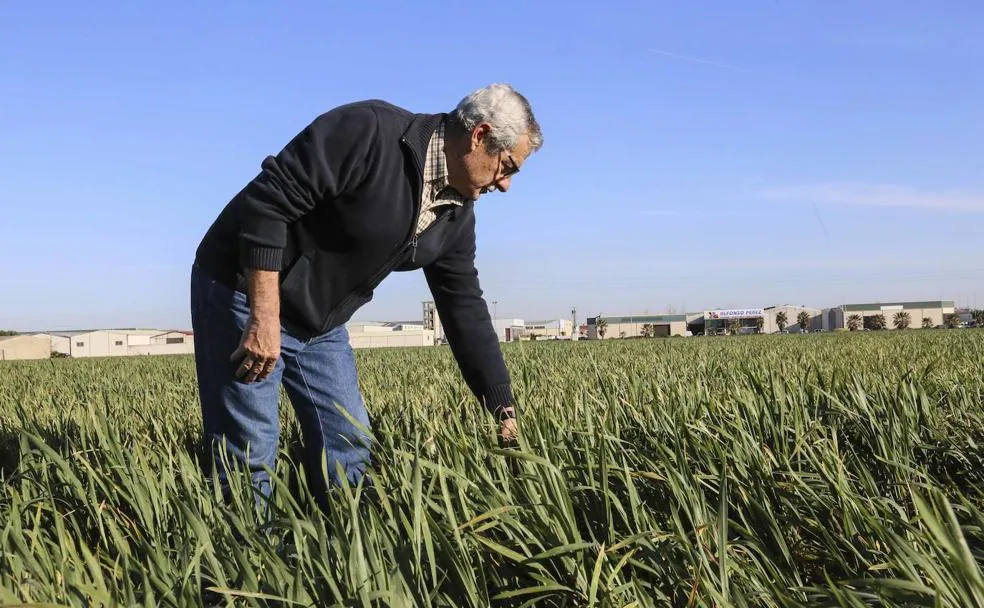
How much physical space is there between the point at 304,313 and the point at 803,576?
1559 mm

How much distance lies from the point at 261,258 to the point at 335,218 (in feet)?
0.93

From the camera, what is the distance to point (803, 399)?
9.00 feet

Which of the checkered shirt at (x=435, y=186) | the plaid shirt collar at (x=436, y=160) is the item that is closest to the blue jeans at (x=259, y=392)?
the checkered shirt at (x=435, y=186)

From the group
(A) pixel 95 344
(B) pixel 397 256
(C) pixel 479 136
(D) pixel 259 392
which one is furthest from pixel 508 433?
(A) pixel 95 344

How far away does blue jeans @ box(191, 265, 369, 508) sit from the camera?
2484 millimetres

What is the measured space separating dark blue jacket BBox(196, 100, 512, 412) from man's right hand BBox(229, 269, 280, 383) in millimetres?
41

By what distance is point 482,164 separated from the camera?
2443 mm

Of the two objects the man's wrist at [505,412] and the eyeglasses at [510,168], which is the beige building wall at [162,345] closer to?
the man's wrist at [505,412]

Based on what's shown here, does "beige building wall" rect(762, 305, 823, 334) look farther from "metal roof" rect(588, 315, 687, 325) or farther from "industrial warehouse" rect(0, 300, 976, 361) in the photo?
"metal roof" rect(588, 315, 687, 325)

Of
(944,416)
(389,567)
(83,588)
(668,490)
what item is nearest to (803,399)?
(944,416)

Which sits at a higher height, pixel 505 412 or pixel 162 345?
pixel 162 345

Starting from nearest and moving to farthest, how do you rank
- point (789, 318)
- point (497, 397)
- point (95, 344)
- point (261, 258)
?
1. point (261, 258)
2. point (497, 397)
3. point (95, 344)
4. point (789, 318)

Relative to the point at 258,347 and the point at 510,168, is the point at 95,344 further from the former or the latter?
the point at 510,168

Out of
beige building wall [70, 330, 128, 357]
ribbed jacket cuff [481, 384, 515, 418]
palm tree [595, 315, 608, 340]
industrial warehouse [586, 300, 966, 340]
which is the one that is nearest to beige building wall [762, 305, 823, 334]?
industrial warehouse [586, 300, 966, 340]
